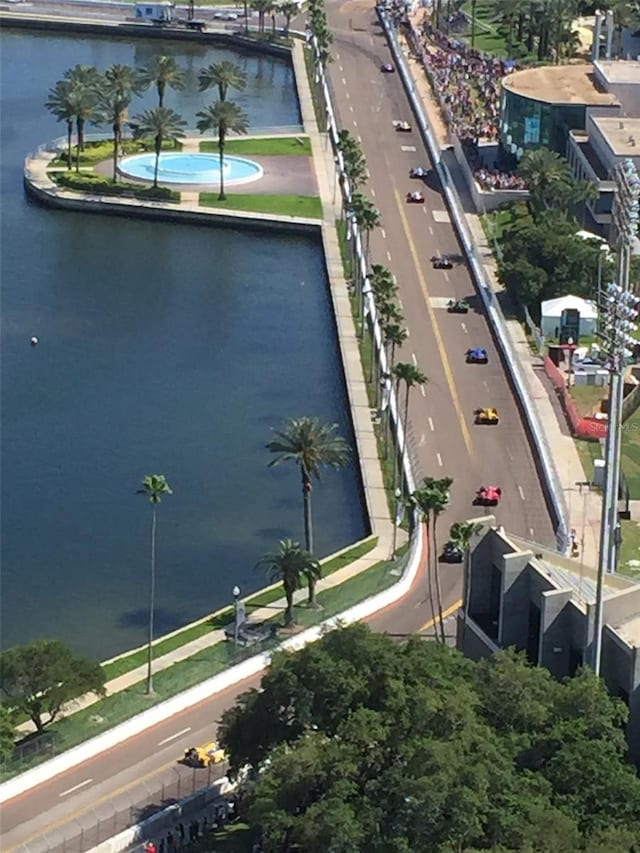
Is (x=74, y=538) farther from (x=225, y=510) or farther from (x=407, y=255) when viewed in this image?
(x=407, y=255)

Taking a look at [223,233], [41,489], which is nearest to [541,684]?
[41,489]

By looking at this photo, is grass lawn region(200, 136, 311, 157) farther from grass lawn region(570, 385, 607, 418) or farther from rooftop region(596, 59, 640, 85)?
grass lawn region(570, 385, 607, 418)

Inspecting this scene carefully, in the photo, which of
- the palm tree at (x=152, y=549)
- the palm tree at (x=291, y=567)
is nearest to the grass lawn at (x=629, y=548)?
the palm tree at (x=291, y=567)

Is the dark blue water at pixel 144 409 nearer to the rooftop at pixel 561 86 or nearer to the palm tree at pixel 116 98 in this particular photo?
the palm tree at pixel 116 98

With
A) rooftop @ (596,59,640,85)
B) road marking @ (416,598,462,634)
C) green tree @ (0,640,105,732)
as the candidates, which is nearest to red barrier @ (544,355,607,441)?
road marking @ (416,598,462,634)

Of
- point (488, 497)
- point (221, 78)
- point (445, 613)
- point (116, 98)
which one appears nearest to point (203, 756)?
point (445, 613)
